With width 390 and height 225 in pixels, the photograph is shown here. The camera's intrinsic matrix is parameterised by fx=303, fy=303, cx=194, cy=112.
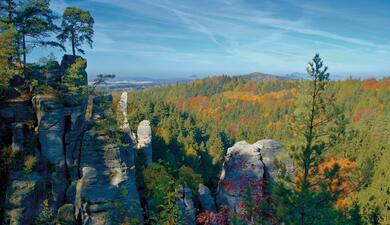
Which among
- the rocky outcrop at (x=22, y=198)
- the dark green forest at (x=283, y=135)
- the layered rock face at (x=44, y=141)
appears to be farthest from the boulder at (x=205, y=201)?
the rocky outcrop at (x=22, y=198)

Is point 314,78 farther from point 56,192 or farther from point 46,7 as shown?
point 46,7

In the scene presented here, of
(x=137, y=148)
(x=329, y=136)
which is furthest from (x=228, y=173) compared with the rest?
(x=329, y=136)

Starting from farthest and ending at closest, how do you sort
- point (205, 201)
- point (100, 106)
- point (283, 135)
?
point (205, 201)
point (100, 106)
point (283, 135)

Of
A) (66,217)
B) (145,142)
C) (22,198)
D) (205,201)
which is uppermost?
(66,217)

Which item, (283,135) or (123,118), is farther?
(123,118)

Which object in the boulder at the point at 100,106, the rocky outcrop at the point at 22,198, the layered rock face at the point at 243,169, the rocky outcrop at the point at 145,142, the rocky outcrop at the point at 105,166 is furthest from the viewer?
the rocky outcrop at the point at 145,142

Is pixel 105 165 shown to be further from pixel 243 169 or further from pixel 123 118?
pixel 243 169

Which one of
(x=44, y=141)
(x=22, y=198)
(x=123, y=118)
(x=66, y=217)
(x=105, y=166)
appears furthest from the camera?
(x=123, y=118)

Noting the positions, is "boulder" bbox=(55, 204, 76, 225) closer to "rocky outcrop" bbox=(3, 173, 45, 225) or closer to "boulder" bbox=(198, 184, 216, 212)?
"rocky outcrop" bbox=(3, 173, 45, 225)

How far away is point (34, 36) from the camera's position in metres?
19.6

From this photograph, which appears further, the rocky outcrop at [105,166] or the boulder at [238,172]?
the boulder at [238,172]

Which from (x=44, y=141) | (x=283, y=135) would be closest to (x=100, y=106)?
(x=44, y=141)

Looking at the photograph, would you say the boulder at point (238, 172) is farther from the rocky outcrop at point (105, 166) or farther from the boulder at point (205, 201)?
the rocky outcrop at point (105, 166)

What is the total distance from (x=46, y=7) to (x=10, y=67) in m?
4.44
